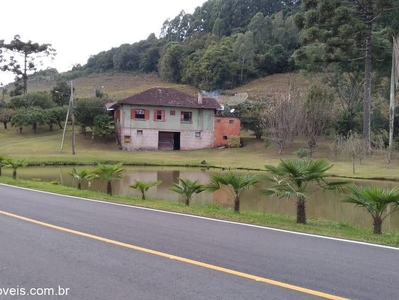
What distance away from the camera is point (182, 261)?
6.66 m

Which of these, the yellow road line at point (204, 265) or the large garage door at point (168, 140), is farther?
the large garage door at point (168, 140)

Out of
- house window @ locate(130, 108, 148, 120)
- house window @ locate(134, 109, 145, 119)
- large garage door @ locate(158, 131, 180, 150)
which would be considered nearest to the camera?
house window @ locate(130, 108, 148, 120)

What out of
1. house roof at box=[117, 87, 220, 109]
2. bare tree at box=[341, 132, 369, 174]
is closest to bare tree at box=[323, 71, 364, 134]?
house roof at box=[117, 87, 220, 109]

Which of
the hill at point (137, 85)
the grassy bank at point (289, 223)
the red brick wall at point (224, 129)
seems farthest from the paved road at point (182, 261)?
the hill at point (137, 85)

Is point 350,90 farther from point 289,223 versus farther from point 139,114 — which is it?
point 289,223

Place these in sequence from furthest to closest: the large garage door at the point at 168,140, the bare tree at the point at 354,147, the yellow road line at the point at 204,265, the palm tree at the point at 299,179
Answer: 1. the large garage door at the point at 168,140
2. the bare tree at the point at 354,147
3. the palm tree at the point at 299,179
4. the yellow road line at the point at 204,265

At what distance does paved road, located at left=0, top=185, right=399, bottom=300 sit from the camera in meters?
5.40

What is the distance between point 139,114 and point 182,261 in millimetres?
47107

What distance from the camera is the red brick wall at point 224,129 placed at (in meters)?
54.2

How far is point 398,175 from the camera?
3194 cm

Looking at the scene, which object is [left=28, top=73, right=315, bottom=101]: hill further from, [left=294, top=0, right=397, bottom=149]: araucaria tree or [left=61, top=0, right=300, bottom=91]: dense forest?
[left=294, top=0, right=397, bottom=149]: araucaria tree

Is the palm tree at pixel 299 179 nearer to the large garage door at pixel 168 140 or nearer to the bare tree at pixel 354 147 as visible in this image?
the bare tree at pixel 354 147

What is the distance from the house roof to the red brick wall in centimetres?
208

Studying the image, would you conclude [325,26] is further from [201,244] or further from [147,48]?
[147,48]
